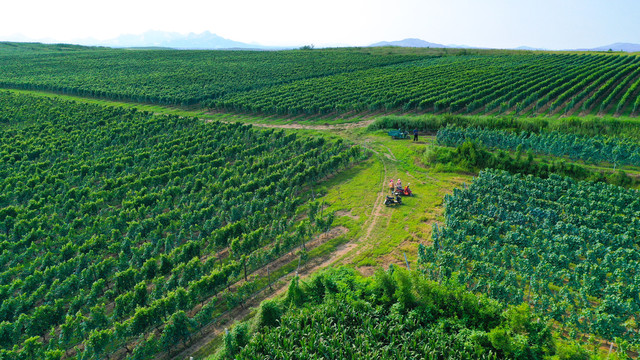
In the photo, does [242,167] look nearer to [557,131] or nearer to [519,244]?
[519,244]

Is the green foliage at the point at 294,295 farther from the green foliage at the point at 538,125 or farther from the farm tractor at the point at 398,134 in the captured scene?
the green foliage at the point at 538,125

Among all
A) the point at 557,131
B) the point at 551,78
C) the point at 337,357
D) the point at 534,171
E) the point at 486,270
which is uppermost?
the point at 551,78

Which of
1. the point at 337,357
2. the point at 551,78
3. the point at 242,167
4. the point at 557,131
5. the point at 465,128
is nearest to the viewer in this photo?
the point at 337,357

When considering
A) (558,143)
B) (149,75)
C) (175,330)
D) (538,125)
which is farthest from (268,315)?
(149,75)

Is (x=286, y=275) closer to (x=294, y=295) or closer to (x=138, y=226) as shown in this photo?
(x=294, y=295)

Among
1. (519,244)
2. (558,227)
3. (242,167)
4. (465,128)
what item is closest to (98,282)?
(242,167)

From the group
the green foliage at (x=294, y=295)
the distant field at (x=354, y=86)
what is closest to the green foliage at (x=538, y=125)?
the distant field at (x=354, y=86)

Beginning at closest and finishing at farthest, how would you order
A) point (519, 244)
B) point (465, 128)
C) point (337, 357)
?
point (337, 357)
point (519, 244)
point (465, 128)

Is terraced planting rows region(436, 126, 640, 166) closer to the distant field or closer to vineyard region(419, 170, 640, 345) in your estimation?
vineyard region(419, 170, 640, 345)
